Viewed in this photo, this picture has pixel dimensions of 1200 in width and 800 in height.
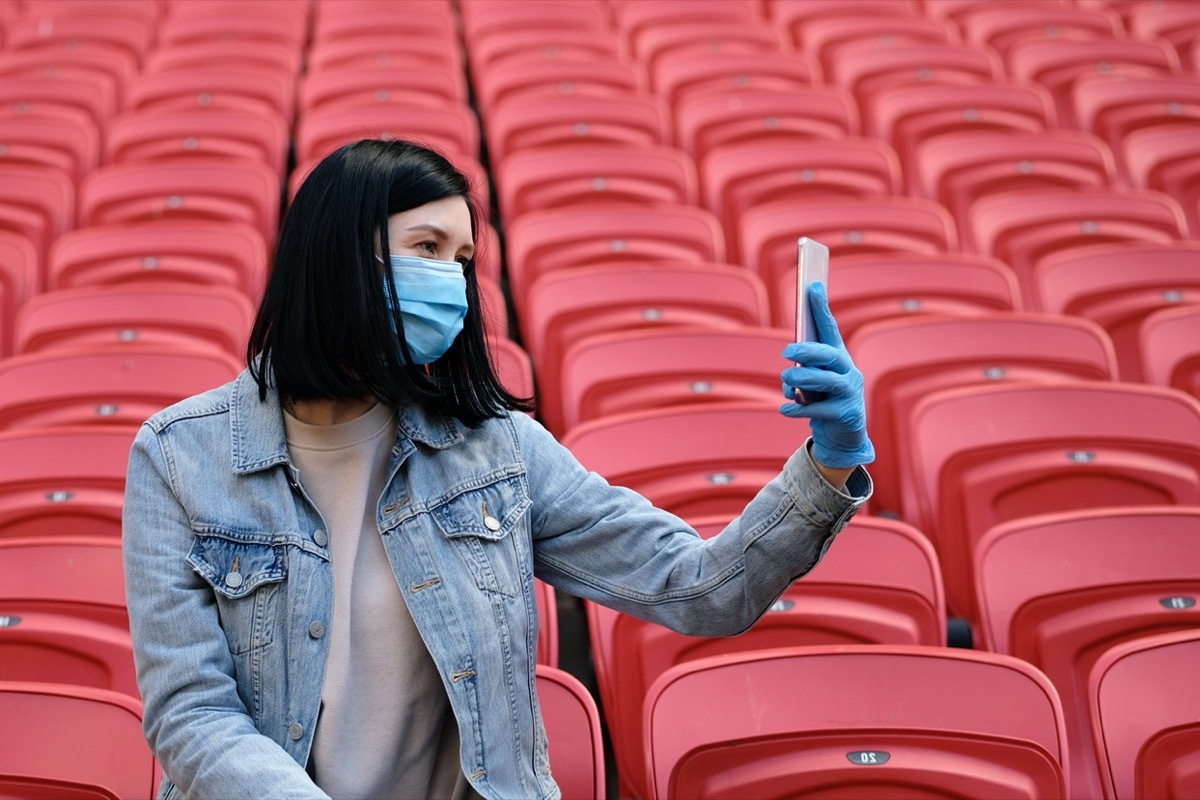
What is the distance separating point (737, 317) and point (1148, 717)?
5.17 ft

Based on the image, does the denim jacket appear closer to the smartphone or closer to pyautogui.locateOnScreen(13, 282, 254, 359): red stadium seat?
the smartphone

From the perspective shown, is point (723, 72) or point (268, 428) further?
point (723, 72)

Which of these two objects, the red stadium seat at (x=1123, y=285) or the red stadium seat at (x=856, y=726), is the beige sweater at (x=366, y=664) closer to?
the red stadium seat at (x=856, y=726)

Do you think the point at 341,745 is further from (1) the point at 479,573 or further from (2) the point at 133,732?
(2) the point at 133,732

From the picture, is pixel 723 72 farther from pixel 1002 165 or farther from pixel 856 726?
pixel 856 726

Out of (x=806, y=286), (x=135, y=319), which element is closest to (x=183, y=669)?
(x=806, y=286)

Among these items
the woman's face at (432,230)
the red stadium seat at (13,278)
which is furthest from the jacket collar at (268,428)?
the red stadium seat at (13,278)

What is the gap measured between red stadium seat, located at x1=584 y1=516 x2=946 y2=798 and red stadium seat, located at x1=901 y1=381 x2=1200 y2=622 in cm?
38

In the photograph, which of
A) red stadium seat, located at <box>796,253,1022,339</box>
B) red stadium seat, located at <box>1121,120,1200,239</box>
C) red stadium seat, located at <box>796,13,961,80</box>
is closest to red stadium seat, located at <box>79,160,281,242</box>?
red stadium seat, located at <box>796,253,1022,339</box>

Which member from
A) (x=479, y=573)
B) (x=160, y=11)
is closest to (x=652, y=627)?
(x=479, y=573)

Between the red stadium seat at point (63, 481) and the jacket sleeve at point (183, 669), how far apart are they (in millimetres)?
988

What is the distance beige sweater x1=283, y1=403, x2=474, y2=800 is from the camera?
119cm

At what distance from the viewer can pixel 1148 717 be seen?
1.58 m

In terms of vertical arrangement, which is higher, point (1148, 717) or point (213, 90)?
point (213, 90)
